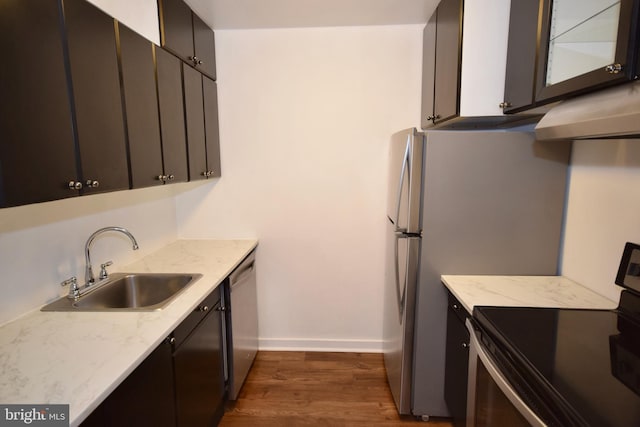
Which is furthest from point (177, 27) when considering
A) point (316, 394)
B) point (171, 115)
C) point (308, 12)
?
point (316, 394)

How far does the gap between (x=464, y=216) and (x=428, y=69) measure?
3.70ft

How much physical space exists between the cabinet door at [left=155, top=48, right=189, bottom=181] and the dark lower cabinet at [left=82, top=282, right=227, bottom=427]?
77 cm

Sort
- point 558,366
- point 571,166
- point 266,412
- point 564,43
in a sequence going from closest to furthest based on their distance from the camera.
Answer: point 558,366 → point 564,43 → point 571,166 → point 266,412

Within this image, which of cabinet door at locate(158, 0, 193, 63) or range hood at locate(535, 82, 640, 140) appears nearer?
range hood at locate(535, 82, 640, 140)

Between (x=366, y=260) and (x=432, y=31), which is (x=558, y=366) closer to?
(x=366, y=260)

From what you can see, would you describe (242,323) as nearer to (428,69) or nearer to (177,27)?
(177,27)

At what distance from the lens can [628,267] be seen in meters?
1.37

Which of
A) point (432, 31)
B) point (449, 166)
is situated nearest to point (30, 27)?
point (449, 166)

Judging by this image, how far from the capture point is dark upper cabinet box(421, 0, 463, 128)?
70.4 inches

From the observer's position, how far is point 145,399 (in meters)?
1.21

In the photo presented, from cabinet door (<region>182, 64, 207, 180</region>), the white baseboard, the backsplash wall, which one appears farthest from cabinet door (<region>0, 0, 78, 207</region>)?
the white baseboard

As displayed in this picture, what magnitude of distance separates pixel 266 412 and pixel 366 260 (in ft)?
4.23

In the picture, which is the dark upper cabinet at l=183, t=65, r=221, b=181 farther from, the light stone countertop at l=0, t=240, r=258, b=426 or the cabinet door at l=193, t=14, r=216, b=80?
the light stone countertop at l=0, t=240, r=258, b=426

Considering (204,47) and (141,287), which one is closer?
(141,287)
